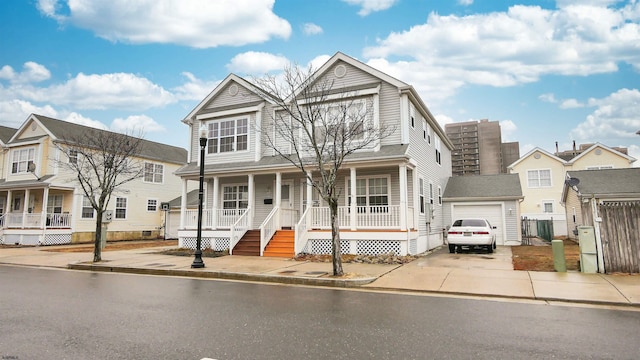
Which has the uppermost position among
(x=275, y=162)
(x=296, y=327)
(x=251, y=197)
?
(x=275, y=162)

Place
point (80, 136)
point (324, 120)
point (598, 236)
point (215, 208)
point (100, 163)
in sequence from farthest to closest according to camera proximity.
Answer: point (80, 136)
point (100, 163)
point (215, 208)
point (324, 120)
point (598, 236)

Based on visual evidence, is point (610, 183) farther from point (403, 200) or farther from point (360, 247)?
point (360, 247)

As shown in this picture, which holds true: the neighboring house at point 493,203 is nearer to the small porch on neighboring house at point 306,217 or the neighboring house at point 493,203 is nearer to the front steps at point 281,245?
the small porch on neighboring house at point 306,217

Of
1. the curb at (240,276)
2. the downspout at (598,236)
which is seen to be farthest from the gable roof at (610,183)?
the curb at (240,276)

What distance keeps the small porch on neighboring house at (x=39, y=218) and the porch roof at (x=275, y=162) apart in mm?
11944

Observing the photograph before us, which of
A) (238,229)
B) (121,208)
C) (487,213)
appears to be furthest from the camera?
(121,208)

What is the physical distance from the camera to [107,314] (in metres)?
6.57

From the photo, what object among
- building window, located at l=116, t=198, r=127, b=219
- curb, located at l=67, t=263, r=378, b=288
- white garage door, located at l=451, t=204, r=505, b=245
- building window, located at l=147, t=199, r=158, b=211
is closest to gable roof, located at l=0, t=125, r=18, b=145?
building window, located at l=116, t=198, r=127, b=219

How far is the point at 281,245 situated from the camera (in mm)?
16578

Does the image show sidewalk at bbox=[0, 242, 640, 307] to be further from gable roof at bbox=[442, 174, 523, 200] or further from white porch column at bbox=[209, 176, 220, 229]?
gable roof at bbox=[442, 174, 523, 200]

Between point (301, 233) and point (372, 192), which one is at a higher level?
point (372, 192)

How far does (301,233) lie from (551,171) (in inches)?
1123

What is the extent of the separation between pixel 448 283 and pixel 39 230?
1022 inches

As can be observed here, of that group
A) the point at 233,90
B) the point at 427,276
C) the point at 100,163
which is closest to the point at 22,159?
the point at 100,163
